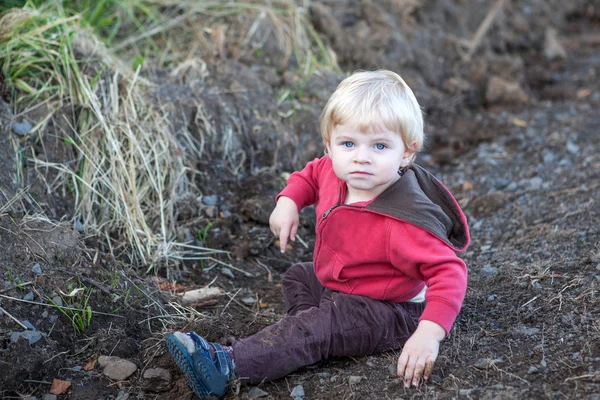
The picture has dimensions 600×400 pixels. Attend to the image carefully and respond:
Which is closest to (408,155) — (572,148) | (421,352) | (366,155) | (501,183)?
(366,155)

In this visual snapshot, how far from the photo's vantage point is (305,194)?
280 cm

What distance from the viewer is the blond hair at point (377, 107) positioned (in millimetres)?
2299

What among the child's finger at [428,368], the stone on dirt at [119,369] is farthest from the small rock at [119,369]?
the child's finger at [428,368]

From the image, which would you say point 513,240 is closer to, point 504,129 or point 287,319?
point 287,319

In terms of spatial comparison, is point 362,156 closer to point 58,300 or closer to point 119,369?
point 119,369

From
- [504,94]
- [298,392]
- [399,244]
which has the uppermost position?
[399,244]

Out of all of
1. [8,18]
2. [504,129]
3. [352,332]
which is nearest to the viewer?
[352,332]

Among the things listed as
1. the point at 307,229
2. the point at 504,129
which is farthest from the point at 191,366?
the point at 504,129

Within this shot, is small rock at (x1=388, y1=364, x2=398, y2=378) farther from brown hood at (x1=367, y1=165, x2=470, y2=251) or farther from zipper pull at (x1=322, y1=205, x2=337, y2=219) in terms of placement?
zipper pull at (x1=322, y1=205, x2=337, y2=219)

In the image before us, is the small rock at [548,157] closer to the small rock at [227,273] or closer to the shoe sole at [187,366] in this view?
the small rock at [227,273]

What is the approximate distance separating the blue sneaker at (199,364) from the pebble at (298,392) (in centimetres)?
22

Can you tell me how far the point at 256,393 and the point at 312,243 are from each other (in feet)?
4.31

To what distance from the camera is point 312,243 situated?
11.9 ft

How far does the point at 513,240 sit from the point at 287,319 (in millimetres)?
1392
